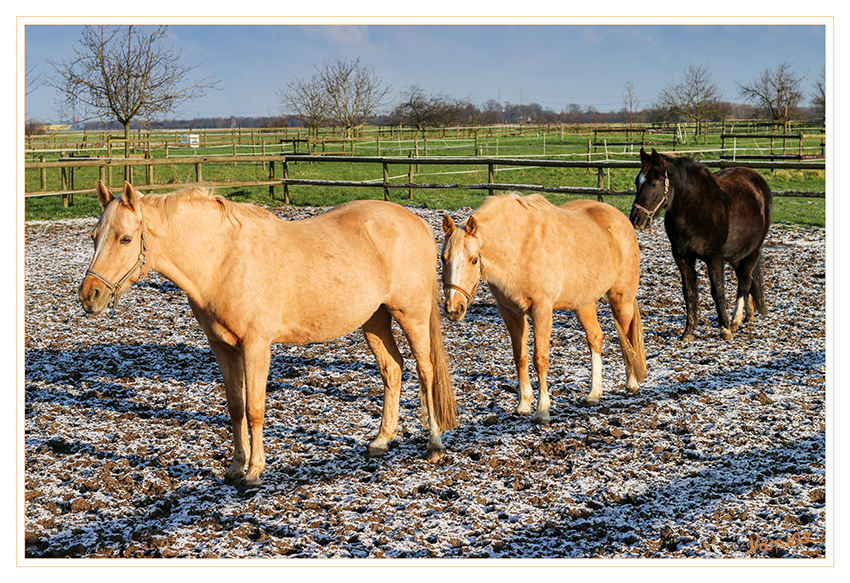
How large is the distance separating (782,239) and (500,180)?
10428mm

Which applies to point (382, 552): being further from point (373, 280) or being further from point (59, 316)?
point (59, 316)

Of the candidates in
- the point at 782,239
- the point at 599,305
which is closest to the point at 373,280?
the point at 599,305

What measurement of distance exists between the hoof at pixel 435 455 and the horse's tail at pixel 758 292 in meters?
4.85

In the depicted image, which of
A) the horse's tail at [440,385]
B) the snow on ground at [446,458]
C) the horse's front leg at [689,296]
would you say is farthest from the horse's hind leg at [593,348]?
the horse's front leg at [689,296]

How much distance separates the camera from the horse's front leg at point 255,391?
3656 millimetres

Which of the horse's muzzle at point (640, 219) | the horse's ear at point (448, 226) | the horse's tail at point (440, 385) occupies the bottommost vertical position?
the horse's tail at point (440, 385)

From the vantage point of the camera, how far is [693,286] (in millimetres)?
6816

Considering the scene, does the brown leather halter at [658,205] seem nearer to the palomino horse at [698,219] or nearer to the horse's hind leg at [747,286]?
the palomino horse at [698,219]

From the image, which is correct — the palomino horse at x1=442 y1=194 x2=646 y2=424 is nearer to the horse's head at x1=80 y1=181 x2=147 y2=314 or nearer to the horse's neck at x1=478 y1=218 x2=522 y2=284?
the horse's neck at x1=478 y1=218 x2=522 y2=284

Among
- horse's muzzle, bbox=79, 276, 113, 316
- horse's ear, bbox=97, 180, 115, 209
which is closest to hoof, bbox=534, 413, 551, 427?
horse's muzzle, bbox=79, 276, 113, 316

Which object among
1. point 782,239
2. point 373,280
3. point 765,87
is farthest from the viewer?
point 765,87

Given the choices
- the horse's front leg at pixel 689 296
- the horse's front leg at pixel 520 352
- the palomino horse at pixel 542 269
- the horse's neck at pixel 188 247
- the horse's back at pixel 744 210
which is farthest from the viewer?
the horse's back at pixel 744 210

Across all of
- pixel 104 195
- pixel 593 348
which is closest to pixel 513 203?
pixel 593 348

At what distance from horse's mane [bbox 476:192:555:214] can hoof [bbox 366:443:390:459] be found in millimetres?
1736
